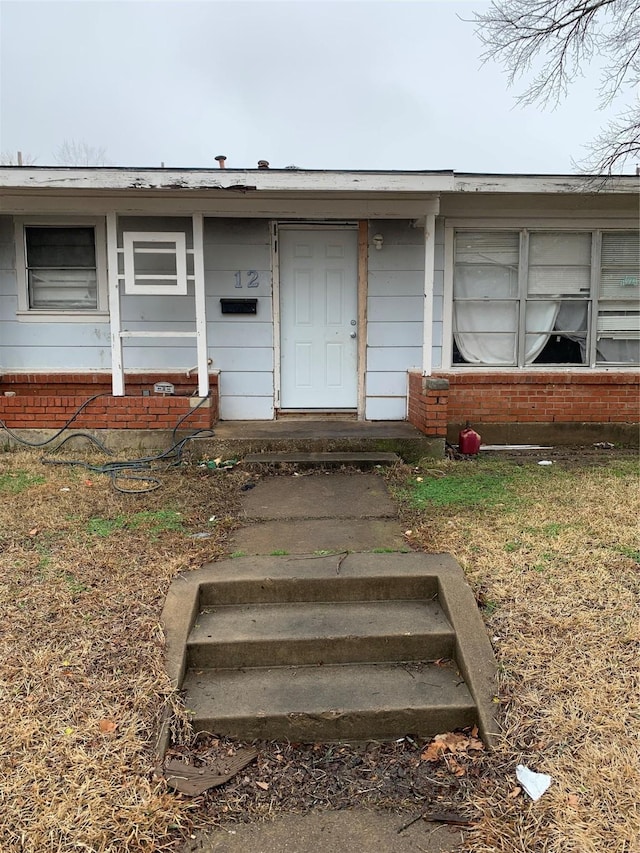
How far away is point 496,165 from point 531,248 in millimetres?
15206

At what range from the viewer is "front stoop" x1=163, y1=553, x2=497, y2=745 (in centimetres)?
264

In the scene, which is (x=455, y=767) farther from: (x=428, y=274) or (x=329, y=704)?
(x=428, y=274)

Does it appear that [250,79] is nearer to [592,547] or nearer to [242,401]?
[242,401]

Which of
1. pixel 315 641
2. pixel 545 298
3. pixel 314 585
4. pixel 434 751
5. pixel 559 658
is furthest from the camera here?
pixel 545 298

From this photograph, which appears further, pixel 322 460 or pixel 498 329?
pixel 498 329

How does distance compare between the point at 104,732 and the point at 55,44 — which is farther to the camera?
the point at 55,44

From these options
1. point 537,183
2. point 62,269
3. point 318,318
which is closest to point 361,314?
point 318,318

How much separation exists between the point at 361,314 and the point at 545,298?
2222 mm

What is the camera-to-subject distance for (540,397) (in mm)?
7145

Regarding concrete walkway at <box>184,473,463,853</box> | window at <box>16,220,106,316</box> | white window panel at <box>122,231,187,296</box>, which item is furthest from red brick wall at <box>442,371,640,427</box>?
window at <box>16,220,106,316</box>

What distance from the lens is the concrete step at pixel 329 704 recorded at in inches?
103

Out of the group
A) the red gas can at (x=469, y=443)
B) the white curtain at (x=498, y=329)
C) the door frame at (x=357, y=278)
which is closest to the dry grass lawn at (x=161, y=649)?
the red gas can at (x=469, y=443)

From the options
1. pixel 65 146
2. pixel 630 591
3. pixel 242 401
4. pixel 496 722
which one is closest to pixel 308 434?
pixel 242 401

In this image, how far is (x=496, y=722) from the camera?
2533mm
